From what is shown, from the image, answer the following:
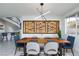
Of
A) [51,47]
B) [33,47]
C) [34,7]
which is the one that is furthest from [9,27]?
[51,47]

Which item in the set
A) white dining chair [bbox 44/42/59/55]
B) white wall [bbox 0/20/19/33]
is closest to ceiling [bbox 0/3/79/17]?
white dining chair [bbox 44/42/59/55]

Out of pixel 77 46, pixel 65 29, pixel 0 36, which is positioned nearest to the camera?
pixel 77 46

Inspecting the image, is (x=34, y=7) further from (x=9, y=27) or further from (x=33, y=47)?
(x=9, y=27)

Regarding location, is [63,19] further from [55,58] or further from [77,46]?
[55,58]

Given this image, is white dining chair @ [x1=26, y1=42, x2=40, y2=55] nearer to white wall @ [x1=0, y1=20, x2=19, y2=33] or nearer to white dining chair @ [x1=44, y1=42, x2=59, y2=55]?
white dining chair @ [x1=44, y1=42, x2=59, y2=55]

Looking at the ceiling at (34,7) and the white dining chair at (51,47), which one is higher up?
the ceiling at (34,7)

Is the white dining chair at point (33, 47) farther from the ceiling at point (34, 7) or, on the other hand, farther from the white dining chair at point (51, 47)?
the ceiling at point (34, 7)

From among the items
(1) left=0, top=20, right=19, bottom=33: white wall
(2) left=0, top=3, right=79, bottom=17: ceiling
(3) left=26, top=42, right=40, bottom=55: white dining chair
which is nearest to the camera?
(3) left=26, top=42, right=40, bottom=55: white dining chair

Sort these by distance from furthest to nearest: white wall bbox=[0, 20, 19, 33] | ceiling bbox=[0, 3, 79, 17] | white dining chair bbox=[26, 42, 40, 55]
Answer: white wall bbox=[0, 20, 19, 33] < ceiling bbox=[0, 3, 79, 17] < white dining chair bbox=[26, 42, 40, 55]

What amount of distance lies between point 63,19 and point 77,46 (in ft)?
11.3

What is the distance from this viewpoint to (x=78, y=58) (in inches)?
79.9

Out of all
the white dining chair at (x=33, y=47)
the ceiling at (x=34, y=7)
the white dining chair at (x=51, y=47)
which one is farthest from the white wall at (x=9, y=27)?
the white dining chair at (x=51, y=47)

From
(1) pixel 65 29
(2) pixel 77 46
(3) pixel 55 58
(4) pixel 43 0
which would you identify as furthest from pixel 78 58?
(1) pixel 65 29

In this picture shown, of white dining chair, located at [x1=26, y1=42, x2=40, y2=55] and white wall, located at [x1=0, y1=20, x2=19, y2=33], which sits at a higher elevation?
white wall, located at [x1=0, y1=20, x2=19, y2=33]
